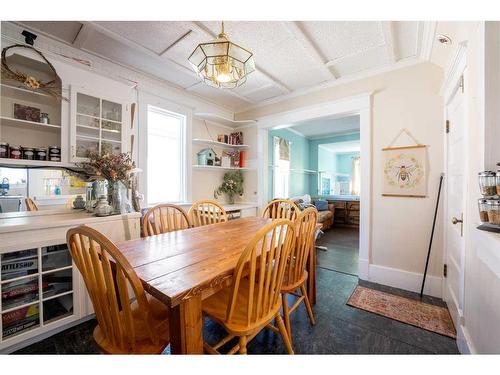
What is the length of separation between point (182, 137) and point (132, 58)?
114cm

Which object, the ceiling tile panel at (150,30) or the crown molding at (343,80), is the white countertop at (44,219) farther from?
the crown molding at (343,80)

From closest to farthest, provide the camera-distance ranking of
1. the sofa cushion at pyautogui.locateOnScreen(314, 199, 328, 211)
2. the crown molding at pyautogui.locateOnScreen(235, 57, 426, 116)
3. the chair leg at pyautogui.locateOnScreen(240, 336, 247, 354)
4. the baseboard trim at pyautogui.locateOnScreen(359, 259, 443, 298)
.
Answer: the chair leg at pyautogui.locateOnScreen(240, 336, 247, 354)
the baseboard trim at pyautogui.locateOnScreen(359, 259, 443, 298)
the crown molding at pyautogui.locateOnScreen(235, 57, 426, 116)
the sofa cushion at pyautogui.locateOnScreen(314, 199, 328, 211)

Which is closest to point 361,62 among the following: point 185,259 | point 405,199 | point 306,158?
point 405,199

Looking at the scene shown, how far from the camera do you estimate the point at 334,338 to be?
156 centimetres

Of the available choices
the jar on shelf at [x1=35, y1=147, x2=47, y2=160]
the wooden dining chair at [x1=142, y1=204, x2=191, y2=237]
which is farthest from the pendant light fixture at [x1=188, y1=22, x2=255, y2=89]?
the jar on shelf at [x1=35, y1=147, x2=47, y2=160]

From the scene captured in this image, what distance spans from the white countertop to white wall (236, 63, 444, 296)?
2712 mm

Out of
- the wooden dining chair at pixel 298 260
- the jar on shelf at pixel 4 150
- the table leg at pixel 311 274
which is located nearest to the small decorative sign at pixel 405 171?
the table leg at pixel 311 274

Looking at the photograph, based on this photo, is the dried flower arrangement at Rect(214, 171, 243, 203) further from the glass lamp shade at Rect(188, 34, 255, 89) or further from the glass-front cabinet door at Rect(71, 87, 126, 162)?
the glass lamp shade at Rect(188, 34, 255, 89)

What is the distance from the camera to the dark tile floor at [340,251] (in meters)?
2.96

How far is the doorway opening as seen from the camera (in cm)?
377

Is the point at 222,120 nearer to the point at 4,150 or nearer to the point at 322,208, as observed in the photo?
the point at 4,150

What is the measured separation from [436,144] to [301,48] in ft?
5.65
